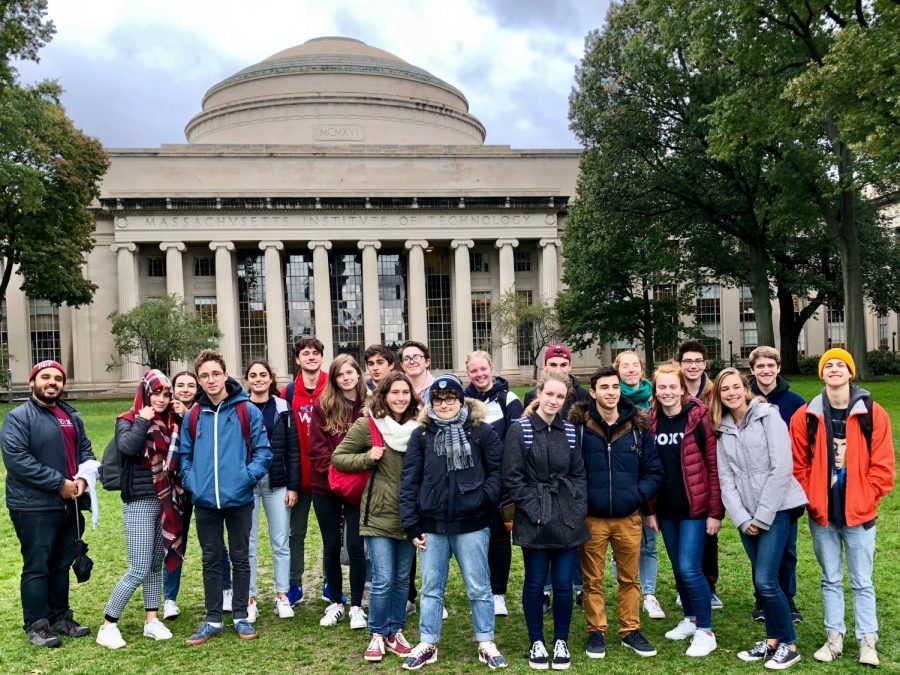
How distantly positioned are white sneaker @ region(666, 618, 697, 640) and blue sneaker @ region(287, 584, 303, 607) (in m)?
3.45

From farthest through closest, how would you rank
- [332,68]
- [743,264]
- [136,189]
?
[332,68] < [136,189] < [743,264]

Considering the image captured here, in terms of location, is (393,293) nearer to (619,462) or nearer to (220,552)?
→ (220,552)

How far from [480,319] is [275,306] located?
14.0m

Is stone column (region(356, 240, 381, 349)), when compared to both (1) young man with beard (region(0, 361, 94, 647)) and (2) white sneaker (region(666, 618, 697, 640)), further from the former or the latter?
(2) white sneaker (region(666, 618, 697, 640))

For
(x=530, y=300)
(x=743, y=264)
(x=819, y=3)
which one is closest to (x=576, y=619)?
(x=819, y=3)

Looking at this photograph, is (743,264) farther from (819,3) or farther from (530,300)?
(530,300)

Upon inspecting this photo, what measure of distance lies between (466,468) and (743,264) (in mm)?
29886

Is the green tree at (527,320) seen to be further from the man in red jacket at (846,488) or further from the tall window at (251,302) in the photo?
the man in red jacket at (846,488)

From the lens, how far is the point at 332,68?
184ft

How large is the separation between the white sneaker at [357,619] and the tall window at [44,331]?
4825 cm

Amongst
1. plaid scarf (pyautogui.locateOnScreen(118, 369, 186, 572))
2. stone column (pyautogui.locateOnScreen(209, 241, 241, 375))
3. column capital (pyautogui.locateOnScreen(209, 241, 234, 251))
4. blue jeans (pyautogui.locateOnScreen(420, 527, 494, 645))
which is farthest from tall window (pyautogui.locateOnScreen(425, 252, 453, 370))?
blue jeans (pyautogui.locateOnScreen(420, 527, 494, 645))

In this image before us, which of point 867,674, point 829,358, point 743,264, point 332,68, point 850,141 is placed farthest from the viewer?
point 332,68

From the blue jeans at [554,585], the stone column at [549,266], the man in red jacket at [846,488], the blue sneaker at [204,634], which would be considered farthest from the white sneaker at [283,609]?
the stone column at [549,266]

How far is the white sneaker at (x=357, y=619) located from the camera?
20.5ft
